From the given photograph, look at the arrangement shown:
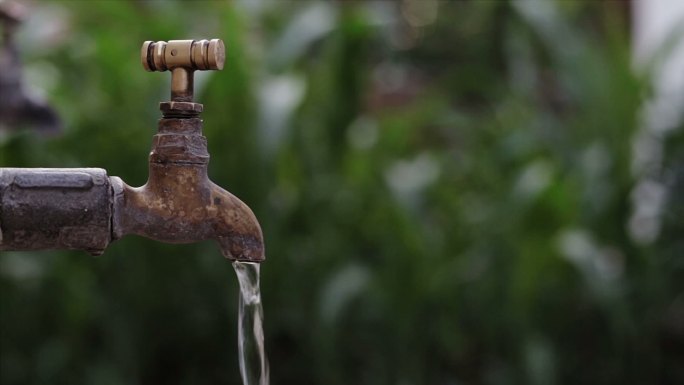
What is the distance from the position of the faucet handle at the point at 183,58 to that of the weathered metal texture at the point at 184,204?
3 cm

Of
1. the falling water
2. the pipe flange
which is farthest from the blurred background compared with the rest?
the pipe flange

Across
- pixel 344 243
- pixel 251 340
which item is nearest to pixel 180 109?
pixel 251 340

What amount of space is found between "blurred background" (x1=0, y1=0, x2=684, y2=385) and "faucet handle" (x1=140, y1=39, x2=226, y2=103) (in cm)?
75

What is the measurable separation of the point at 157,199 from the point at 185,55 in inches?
3.7

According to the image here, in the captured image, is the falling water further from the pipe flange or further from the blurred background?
the blurred background

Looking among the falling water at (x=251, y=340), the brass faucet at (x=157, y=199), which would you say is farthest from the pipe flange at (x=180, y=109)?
the falling water at (x=251, y=340)

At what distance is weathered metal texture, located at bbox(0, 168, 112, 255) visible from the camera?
1.69 feet

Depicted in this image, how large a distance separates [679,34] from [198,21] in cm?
81

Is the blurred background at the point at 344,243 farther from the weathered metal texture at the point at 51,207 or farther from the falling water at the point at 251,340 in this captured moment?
the weathered metal texture at the point at 51,207

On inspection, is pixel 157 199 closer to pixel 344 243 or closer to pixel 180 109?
pixel 180 109

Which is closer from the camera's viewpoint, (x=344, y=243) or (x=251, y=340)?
(x=251, y=340)

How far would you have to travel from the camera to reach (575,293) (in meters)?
1.42

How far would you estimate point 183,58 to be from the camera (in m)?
0.52

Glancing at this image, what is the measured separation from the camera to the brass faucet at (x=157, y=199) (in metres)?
0.52
